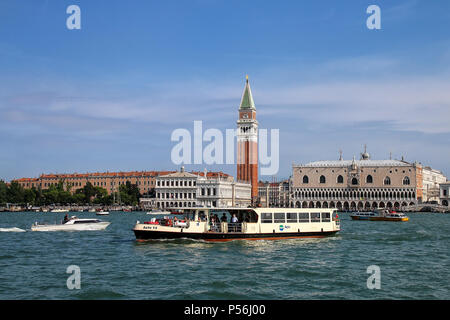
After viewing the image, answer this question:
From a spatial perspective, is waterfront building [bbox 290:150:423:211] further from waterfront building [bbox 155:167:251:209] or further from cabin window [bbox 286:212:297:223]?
cabin window [bbox 286:212:297:223]

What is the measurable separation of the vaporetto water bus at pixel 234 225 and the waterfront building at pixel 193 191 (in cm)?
7508

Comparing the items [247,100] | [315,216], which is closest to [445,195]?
[247,100]

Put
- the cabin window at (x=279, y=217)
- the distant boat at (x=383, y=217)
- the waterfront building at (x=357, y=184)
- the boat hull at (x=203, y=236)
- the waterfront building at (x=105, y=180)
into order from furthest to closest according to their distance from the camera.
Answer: the waterfront building at (x=105, y=180), the waterfront building at (x=357, y=184), the distant boat at (x=383, y=217), the cabin window at (x=279, y=217), the boat hull at (x=203, y=236)

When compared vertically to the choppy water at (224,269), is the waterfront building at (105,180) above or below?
above

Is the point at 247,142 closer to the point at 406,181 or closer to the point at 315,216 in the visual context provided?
the point at 406,181

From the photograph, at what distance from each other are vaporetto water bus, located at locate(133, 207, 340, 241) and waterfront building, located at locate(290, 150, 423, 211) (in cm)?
7986

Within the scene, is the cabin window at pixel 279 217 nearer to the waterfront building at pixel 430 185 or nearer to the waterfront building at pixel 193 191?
the waterfront building at pixel 193 191

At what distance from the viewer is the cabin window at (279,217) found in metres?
28.7

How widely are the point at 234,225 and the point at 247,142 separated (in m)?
84.8

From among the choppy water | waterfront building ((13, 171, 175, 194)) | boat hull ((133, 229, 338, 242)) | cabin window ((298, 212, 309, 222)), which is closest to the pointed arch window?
waterfront building ((13, 171, 175, 194))

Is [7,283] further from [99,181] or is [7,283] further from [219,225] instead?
[99,181]

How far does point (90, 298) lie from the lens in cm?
1457

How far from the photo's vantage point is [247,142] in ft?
368

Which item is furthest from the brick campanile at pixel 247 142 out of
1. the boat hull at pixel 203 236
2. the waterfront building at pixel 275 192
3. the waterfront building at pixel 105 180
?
the boat hull at pixel 203 236
